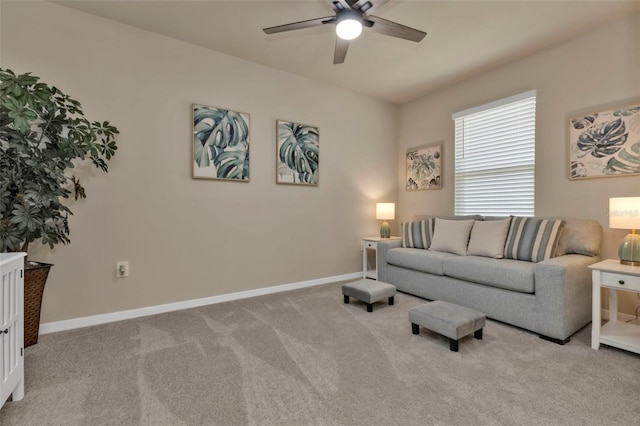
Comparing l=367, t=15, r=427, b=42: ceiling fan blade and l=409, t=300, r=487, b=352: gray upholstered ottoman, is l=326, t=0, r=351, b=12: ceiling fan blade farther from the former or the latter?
l=409, t=300, r=487, b=352: gray upholstered ottoman

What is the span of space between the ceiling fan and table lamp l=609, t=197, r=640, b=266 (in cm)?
192

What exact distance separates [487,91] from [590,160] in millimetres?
1361

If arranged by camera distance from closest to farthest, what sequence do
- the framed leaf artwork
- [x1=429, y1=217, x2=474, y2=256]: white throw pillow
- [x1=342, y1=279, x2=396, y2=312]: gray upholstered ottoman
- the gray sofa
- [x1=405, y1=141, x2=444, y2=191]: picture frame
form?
the gray sofa, [x1=342, y1=279, x2=396, y2=312]: gray upholstered ottoman, the framed leaf artwork, [x1=429, y1=217, x2=474, y2=256]: white throw pillow, [x1=405, y1=141, x2=444, y2=191]: picture frame

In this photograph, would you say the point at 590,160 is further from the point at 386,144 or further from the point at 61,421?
the point at 61,421

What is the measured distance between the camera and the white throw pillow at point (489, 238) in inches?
115

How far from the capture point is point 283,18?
102 inches

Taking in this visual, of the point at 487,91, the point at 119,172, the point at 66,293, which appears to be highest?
the point at 487,91

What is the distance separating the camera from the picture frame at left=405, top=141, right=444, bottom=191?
4.19 m

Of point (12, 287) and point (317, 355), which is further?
point (317, 355)

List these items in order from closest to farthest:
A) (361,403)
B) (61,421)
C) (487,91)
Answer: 1. (61,421)
2. (361,403)
3. (487,91)

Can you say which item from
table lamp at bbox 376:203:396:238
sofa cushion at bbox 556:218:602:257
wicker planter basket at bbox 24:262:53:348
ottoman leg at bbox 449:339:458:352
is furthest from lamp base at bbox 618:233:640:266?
wicker planter basket at bbox 24:262:53:348

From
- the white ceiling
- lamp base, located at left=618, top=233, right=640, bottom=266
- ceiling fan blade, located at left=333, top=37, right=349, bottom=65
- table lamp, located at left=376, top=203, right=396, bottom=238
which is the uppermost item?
the white ceiling

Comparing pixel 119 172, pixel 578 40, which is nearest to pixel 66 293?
pixel 119 172

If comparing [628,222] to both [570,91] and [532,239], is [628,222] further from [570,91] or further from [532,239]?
[570,91]
